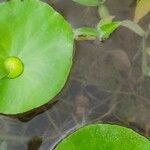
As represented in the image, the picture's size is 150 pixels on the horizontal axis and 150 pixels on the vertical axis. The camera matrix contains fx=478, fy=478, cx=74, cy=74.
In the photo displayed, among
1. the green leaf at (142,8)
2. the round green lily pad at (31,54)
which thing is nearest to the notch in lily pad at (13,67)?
the round green lily pad at (31,54)

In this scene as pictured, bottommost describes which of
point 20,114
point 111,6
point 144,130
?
point 144,130

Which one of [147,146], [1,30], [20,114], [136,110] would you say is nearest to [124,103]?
[136,110]

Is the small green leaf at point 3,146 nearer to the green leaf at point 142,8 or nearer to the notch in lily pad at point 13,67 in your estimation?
the notch in lily pad at point 13,67

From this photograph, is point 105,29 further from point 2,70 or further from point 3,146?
point 3,146

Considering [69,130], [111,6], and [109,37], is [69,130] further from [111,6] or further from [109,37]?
[111,6]

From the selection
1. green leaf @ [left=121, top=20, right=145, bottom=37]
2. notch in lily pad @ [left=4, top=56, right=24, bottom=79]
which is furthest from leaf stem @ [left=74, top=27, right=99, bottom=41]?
notch in lily pad @ [left=4, top=56, right=24, bottom=79]

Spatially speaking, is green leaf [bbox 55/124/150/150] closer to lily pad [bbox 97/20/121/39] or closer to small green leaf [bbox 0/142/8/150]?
small green leaf [bbox 0/142/8/150]
